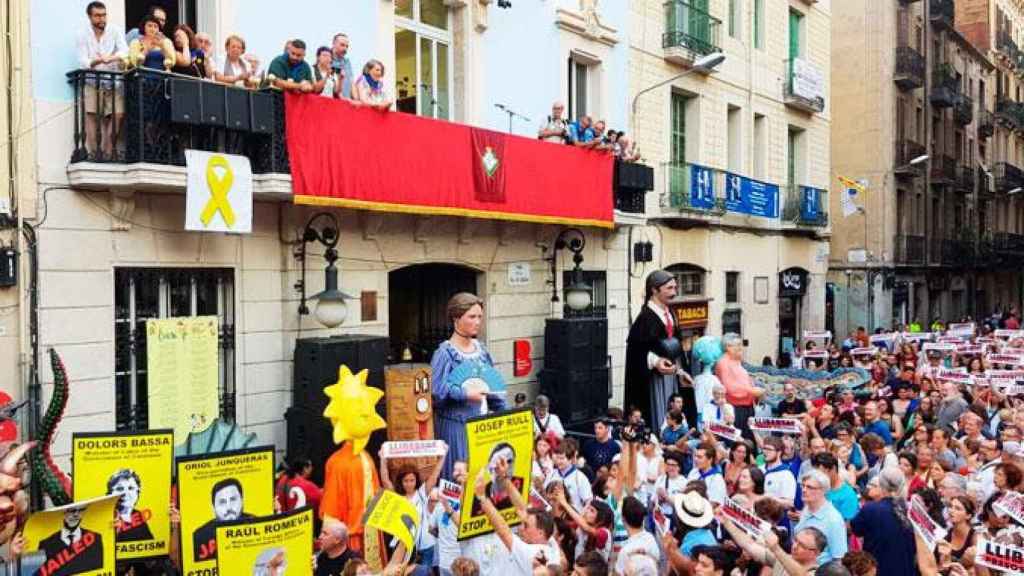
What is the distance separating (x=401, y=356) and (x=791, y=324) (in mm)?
12263

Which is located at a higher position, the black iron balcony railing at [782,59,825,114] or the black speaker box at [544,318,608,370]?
the black iron balcony railing at [782,59,825,114]

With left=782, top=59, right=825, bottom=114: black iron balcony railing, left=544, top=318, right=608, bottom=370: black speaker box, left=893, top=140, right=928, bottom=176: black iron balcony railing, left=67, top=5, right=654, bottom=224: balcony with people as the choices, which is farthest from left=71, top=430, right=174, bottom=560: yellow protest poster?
left=893, top=140, right=928, bottom=176: black iron balcony railing

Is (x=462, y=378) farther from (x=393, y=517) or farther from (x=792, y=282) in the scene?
(x=792, y=282)

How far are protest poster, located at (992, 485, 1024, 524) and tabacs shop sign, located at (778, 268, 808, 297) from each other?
15064mm

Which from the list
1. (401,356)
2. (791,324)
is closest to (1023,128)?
(791,324)

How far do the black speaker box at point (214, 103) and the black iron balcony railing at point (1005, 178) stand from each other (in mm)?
39530

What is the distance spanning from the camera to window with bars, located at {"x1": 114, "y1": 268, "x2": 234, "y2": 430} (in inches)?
373

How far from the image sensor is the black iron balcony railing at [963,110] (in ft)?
115

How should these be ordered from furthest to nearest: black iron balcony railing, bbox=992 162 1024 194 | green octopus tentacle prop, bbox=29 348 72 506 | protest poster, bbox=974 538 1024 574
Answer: black iron balcony railing, bbox=992 162 1024 194 → green octopus tentacle prop, bbox=29 348 72 506 → protest poster, bbox=974 538 1024 574

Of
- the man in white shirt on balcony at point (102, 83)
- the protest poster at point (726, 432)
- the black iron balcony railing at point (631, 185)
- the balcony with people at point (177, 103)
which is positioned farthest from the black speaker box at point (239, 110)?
the black iron balcony railing at point (631, 185)

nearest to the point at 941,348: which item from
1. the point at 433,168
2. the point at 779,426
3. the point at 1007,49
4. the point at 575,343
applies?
the point at 575,343

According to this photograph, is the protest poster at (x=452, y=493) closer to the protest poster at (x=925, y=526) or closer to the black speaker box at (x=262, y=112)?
the protest poster at (x=925, y=526)

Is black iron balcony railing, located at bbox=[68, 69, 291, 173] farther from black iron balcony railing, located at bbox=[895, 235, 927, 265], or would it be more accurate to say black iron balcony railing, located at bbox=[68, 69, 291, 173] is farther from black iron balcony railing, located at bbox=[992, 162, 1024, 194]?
black iron balcony railing, located at bbox=[992, 162, 1024, 194]

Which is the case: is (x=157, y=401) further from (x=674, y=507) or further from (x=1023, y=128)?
(x=1023, y=128)
